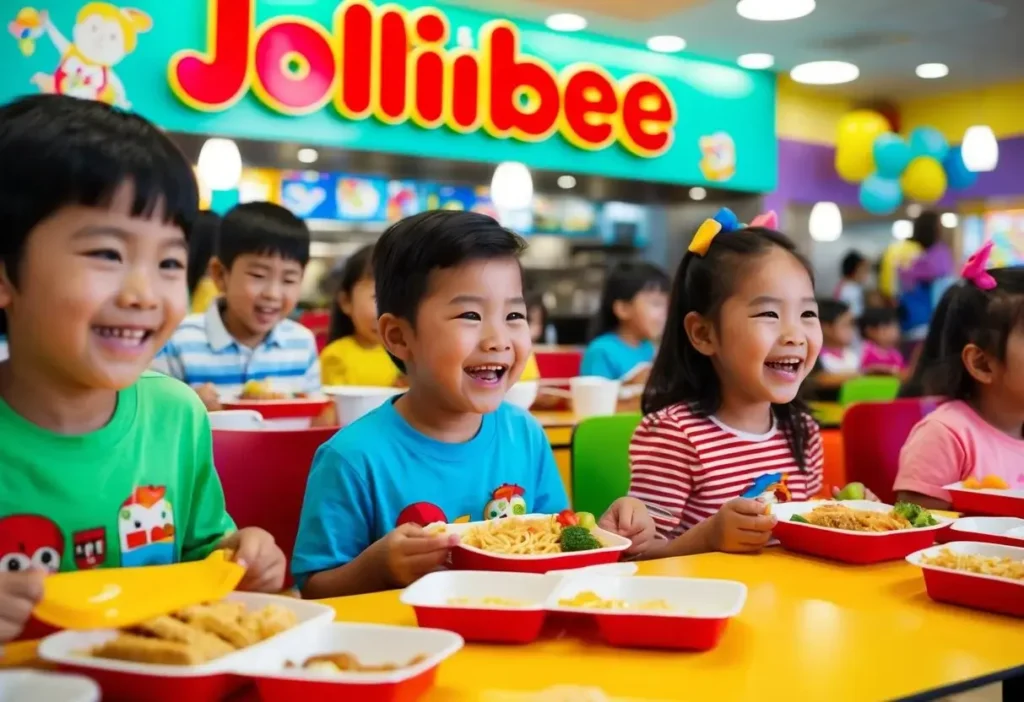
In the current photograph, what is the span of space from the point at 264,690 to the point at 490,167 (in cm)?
611

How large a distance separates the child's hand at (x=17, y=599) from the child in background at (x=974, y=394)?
172cm

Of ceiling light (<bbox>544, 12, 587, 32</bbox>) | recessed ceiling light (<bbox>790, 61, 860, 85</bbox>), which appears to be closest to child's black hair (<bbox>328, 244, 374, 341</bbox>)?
ceiling light (<bbox>544, 12, 587, 32</bbox>)

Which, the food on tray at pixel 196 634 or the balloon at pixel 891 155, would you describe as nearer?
the food on tray at pixel 196 634

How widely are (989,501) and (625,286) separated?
2.85m

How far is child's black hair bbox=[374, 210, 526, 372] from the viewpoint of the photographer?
5.09 ft

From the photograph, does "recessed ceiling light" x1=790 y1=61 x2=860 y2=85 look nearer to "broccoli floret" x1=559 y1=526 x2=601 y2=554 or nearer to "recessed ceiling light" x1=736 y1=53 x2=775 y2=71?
"recessed ceiling light" x1=736 y1=53 x2=775 y2=71

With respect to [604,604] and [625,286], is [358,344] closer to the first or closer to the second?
[625,286]

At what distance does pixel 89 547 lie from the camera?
3.93ft

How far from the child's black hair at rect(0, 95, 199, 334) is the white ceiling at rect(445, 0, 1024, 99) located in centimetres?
554

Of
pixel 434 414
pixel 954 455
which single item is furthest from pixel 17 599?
pixel 954 455

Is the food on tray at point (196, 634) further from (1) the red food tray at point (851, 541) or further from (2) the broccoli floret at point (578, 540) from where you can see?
(1) the red food tray at point (851, 541)

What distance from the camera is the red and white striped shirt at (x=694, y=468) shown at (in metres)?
1.88

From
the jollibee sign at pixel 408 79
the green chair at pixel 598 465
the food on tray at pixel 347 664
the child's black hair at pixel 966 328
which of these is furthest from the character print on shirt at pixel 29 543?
the jollibee sign at pixel 408 79

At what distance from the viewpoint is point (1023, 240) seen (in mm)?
9156
